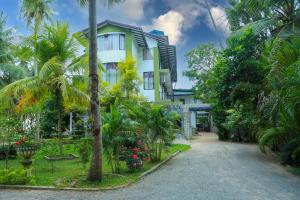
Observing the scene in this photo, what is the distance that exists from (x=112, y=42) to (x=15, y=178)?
2139cm

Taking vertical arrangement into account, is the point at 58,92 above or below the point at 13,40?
below

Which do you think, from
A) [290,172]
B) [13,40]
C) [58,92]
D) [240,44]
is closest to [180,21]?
[240,44]

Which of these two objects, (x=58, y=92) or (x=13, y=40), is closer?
(x=58, y=92)

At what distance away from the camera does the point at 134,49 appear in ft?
97.3

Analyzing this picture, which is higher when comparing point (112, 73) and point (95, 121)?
point (112, 73)

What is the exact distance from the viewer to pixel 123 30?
95.0 feet

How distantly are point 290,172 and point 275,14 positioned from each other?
37.3ft

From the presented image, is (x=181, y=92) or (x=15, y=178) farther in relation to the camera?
(x=181, y=92)

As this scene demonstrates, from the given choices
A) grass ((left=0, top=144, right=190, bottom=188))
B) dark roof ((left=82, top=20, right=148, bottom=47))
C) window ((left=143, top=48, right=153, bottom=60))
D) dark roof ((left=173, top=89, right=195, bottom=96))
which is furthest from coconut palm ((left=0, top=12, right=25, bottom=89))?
dark roof ((left=173, top=89, right=195, bottom=96))

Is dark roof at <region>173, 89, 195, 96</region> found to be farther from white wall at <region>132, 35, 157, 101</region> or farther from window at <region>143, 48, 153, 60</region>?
white wall at <region>132, 35, 157, 101</region>

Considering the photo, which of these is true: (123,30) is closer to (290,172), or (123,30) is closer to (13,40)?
(13,40)

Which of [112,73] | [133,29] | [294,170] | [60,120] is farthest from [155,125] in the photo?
[133,29]

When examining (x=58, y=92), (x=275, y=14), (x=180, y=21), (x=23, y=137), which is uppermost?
(x=180, y=21)

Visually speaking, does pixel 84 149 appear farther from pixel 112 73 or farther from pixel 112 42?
pixel 112 42
